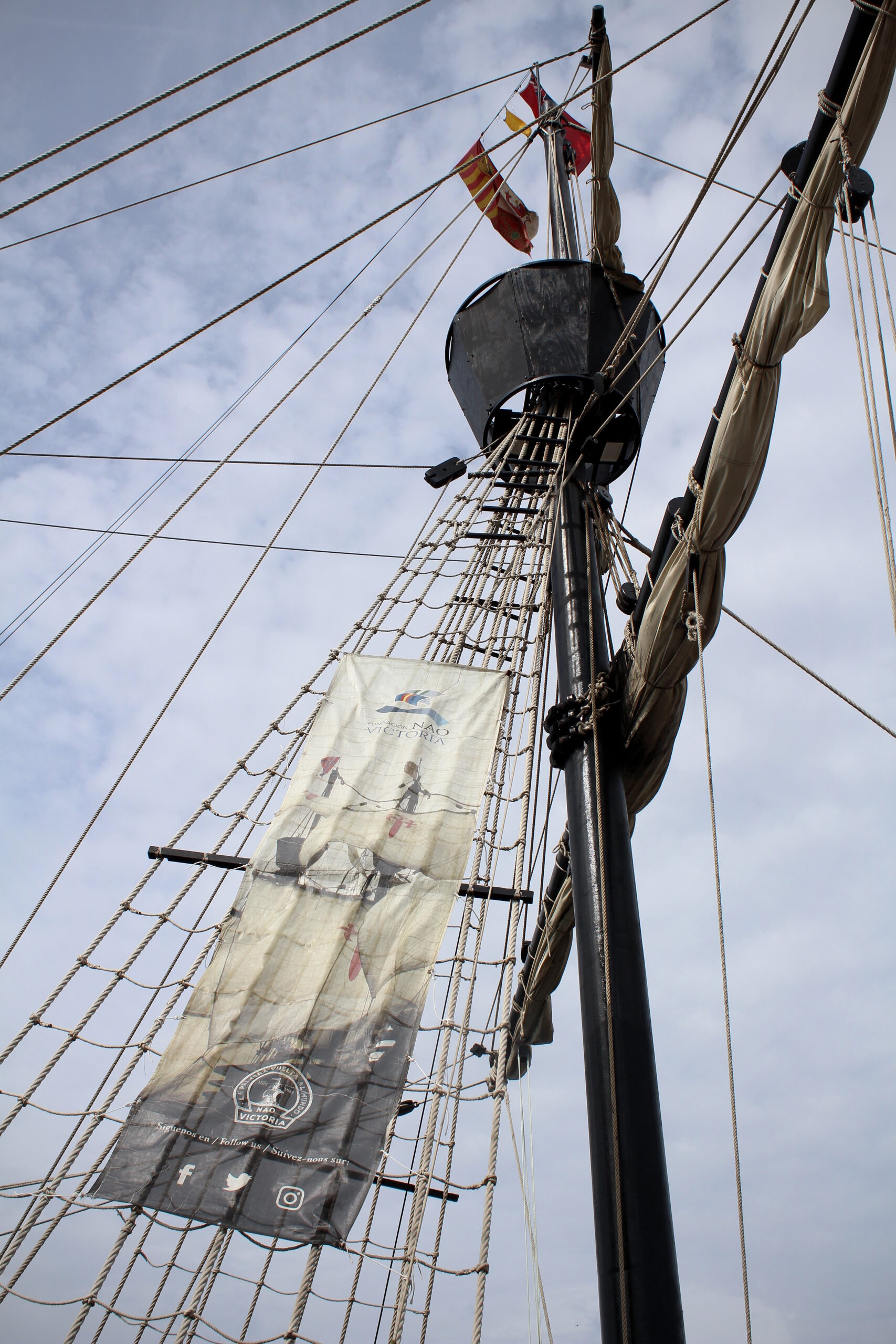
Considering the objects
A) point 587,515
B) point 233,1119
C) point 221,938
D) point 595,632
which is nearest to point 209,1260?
point 233,1119

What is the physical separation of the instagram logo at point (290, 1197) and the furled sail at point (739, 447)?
6.67ft

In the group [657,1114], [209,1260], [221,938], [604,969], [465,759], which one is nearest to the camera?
[657,1114]

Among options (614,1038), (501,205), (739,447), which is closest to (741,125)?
(739,447)

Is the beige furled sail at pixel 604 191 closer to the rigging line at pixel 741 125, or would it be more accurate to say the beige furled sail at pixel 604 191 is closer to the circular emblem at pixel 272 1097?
the rigging line at pixel 741 125

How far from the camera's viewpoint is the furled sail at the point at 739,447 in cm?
264

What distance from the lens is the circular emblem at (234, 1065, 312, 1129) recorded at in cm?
327

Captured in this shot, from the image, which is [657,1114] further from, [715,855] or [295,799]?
[295,799]

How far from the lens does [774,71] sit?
324cm

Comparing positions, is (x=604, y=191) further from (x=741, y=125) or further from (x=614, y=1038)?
(x=614, y=1038)

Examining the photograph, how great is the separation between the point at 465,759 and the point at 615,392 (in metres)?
2.85

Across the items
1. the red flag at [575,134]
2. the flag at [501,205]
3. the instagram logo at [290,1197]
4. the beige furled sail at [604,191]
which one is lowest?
the instagram logo at [290,1197]

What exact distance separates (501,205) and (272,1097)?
8.73 metres

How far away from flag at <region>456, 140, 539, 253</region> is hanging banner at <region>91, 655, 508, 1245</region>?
5918 millimetres

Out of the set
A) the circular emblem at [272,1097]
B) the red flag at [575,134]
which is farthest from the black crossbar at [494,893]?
the red flag at [575,134]
